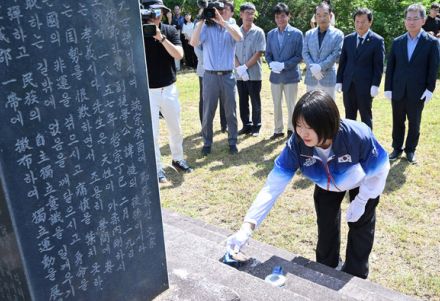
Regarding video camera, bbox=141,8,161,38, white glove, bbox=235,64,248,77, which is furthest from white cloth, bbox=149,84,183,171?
white glove, bbox=235,64,248,77

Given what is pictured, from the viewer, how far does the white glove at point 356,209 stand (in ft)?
8.64

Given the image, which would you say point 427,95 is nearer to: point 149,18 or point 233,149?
point 233,149

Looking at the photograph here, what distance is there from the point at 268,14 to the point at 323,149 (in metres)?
13.5

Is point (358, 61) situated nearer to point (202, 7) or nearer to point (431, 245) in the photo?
point (202, 7)

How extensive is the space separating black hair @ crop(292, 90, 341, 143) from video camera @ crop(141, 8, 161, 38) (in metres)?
2.23

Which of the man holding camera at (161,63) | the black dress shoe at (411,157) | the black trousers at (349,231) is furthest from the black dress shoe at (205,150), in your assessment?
the black trousers at (349,231)

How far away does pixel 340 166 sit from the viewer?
2.54 meters

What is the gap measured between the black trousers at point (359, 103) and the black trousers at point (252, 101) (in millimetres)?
1282

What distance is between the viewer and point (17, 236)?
1.64 meters

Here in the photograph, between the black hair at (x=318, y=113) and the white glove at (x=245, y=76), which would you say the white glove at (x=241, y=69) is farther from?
the black hair at (x=318, y=113)

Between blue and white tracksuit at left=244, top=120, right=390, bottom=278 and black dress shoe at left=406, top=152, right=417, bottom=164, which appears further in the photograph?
black dress shoe at left=406, top=152, right=417, bottom=164

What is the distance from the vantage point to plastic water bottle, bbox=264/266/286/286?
266 centimetres

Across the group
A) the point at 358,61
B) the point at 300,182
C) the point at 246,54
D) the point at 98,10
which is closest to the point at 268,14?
the point at 246,54

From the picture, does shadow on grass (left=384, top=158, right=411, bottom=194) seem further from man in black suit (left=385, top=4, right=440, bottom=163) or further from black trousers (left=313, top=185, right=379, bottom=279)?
black trousers (left=313, top=185, right=379, bottom=279)
